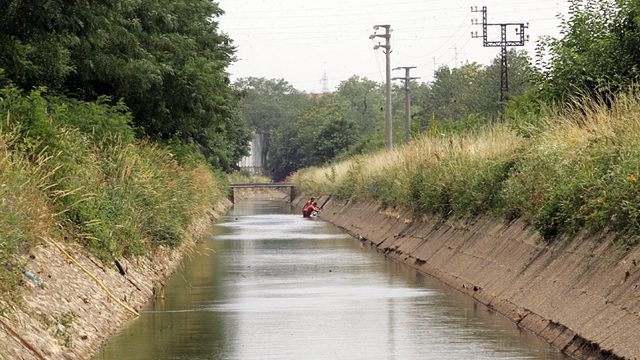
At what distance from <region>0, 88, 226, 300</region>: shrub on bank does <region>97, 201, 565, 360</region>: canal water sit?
1585mm

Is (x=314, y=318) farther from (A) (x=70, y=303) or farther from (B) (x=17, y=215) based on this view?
(B) (x=17, y=215)

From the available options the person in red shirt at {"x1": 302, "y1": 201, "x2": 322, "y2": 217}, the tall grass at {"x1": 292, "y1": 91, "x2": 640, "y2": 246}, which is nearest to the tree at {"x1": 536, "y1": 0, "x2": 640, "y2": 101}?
the tall grass at {"x1": 292, "y1": 91, "x2": 640, "y2": 246}

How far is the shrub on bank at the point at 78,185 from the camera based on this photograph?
1814cm

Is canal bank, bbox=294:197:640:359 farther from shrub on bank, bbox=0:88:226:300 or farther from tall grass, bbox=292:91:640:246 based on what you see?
shrub on bank, bbox=0:88:226:300

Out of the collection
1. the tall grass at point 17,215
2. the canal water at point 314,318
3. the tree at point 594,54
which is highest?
the tree at point 594,54

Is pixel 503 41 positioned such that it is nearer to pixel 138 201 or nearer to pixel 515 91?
pixel 515 91

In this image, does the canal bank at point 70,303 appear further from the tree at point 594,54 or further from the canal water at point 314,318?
the tree at point 594,54

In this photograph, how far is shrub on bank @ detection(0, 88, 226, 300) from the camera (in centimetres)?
1814

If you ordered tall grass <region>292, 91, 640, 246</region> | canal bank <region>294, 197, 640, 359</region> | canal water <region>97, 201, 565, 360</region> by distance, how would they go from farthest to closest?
tall grass <region>292, 91, 640, 246</region> < canal water <region>97, 201, 565, 360</region> < canal bank <region>294, 197, 640, 359</region>

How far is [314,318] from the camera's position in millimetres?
23391

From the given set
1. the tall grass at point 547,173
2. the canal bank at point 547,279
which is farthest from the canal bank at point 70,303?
the tall grass at point 547,173

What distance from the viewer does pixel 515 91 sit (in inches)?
4309

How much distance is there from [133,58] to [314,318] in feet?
59.1

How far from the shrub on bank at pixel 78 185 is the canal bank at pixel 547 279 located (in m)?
6.63
